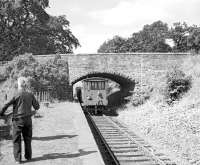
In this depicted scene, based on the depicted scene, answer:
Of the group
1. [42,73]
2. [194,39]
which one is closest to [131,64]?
[42,73]

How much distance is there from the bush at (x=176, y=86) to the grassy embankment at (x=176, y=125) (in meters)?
0.42

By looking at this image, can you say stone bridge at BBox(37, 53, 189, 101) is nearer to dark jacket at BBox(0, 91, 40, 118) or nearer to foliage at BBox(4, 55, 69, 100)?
foliage at BBox(4, 55, 69, 100)

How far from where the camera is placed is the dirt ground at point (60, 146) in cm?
838

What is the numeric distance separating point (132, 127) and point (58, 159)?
11280 millimetres

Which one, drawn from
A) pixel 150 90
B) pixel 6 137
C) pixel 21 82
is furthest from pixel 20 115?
pixel 150 90

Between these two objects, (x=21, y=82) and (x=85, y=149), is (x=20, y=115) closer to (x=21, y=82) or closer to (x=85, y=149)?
(x=21, y=82)

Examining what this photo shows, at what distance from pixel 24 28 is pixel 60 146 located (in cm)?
3689

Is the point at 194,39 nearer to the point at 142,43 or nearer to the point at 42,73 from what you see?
the point at 42,73

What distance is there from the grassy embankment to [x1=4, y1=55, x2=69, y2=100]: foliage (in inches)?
345

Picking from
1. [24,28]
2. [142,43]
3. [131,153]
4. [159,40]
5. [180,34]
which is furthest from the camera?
[142,43]

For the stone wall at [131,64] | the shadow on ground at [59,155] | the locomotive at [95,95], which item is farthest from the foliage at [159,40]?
the shadow on ground at [59,155]

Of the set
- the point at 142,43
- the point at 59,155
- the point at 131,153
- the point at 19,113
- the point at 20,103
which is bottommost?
the point at 131,153

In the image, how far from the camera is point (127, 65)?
3250cm

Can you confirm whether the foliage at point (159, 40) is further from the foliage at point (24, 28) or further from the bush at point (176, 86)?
the bush at point (176, 86)
